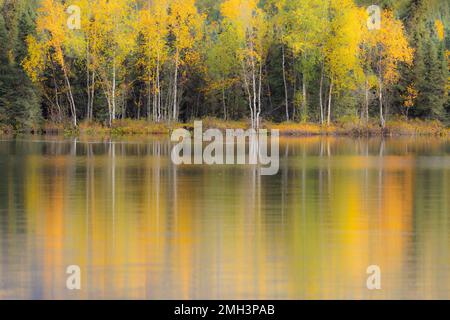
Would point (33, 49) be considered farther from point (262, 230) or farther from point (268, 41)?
point (262, 230)

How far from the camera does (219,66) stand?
78.8m

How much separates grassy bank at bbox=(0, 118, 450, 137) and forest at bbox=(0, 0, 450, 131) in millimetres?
785

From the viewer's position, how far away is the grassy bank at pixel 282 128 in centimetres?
7100

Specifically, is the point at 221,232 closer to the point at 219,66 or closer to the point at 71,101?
the point at 71,101

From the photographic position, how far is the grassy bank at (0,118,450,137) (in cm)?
7100

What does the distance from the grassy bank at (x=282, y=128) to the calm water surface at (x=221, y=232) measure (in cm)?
3340

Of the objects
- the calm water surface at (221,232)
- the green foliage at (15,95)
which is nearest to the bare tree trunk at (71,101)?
the green foliage at (15,95)

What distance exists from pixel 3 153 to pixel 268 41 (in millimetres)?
35029


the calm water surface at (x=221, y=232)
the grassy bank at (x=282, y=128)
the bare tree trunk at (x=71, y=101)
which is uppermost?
the bare tree trunk at (x=71, y=101)

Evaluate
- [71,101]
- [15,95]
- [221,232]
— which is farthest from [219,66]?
[221,232]

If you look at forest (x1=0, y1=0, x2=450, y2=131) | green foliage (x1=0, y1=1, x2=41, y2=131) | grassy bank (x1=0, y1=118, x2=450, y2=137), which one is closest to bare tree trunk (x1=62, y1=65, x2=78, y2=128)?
forest (x1=0, y1=0, x2=450, y2=131)

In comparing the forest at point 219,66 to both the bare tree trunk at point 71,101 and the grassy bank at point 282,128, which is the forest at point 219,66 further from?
the grassy bank at point 282,128

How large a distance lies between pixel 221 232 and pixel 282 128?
180 feet
